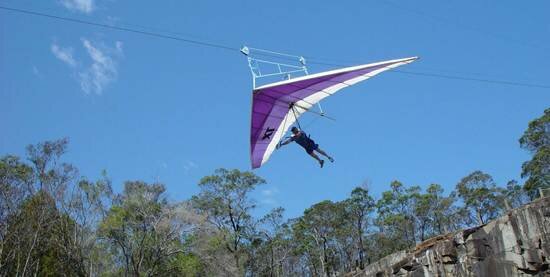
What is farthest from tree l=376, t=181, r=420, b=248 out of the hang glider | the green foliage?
the hang glider

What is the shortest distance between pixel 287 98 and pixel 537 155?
24435 mm

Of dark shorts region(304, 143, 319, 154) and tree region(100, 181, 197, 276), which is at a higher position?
tree region(100, 181, 197, 276)

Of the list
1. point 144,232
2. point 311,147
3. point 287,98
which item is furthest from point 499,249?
point 144,232

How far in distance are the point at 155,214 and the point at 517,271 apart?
16308mm

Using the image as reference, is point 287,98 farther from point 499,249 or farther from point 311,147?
point 499,249

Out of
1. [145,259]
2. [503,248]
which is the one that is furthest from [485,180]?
[145,259]

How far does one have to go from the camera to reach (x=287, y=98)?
46.7 feet

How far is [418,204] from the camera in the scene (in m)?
38.6

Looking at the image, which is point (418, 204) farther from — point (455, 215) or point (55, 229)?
point (55, 229)

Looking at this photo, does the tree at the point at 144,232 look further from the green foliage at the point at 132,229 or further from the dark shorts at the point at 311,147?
the dark shorts at the point at 311,147

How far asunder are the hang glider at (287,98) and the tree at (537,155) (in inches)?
896

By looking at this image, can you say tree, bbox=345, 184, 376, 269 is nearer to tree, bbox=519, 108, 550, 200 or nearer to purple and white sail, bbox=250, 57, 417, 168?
tree, bbox=519, 108, 550, 200

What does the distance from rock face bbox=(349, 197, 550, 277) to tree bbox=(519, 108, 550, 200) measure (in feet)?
49.4

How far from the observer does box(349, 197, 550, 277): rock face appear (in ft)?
63.4
